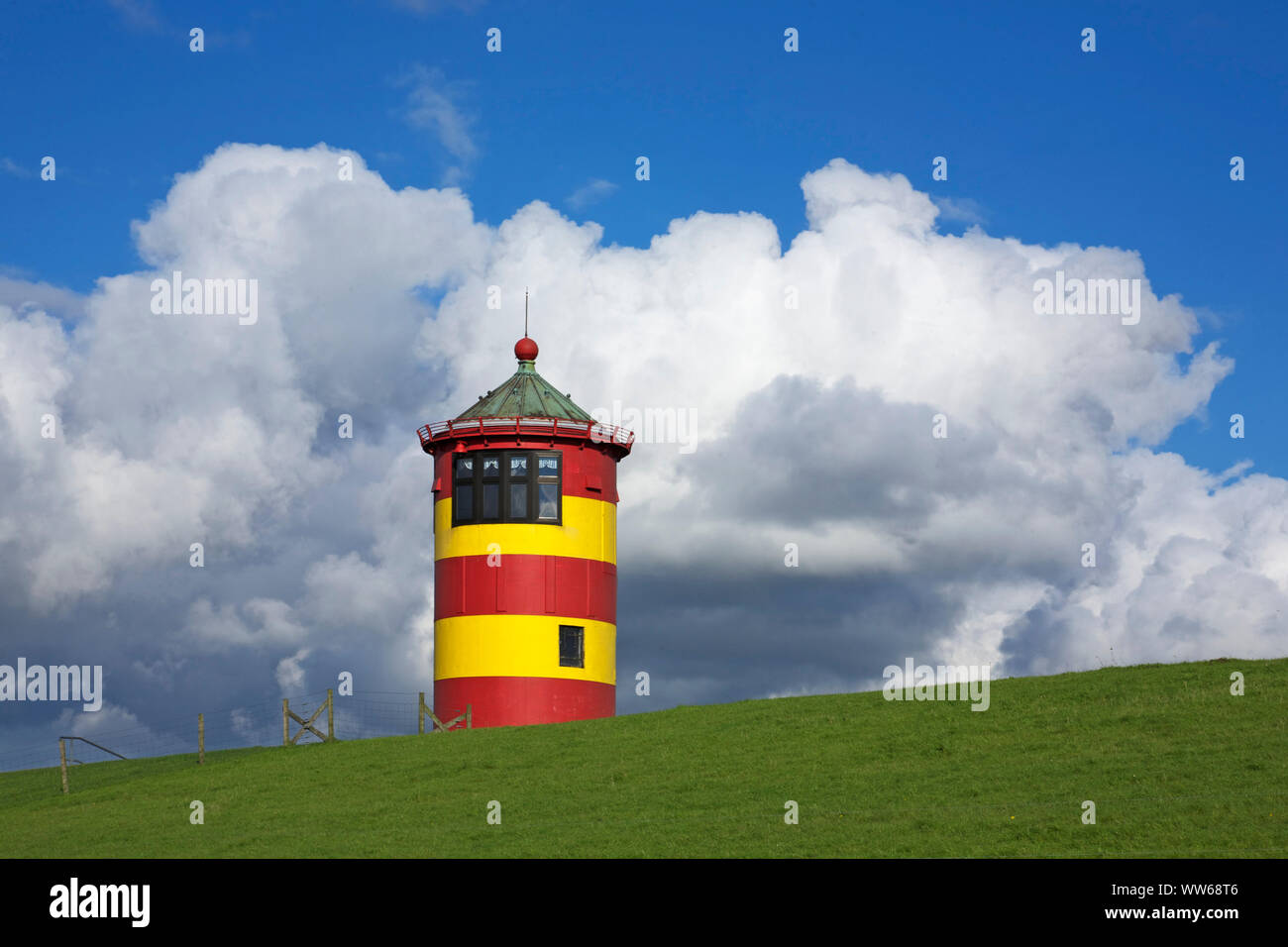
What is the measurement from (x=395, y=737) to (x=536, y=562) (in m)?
6.63

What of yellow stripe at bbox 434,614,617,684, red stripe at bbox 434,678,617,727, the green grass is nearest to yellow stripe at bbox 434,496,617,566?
yellow stripe at bbox 434,614,617,684

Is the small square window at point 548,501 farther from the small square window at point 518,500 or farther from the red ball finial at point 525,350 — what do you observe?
the red ball finial at point 525,350

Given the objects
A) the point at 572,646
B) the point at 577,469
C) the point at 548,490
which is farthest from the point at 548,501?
the point at 572,646

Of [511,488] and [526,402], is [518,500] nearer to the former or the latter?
[511,488]

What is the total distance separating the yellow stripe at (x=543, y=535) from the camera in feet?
140

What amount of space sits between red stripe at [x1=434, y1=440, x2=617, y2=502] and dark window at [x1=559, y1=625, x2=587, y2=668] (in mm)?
4107

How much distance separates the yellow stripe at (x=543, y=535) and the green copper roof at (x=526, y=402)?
285cm

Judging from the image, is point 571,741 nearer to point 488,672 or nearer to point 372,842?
point 488,672

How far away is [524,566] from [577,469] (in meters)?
3.48

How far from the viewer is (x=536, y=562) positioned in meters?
42.5

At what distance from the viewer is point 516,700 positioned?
4181 cm

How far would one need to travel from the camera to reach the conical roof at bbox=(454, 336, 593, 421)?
145ft
